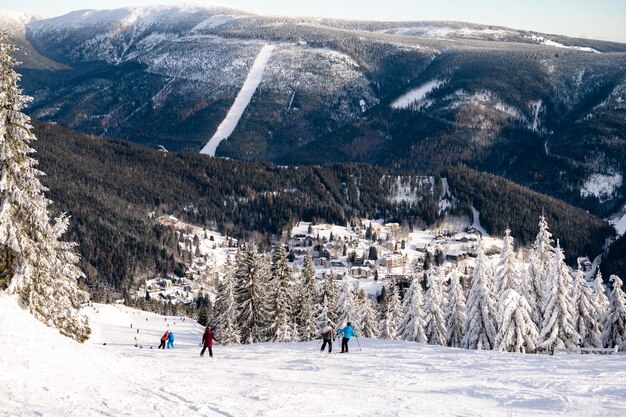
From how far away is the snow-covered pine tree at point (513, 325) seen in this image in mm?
49281

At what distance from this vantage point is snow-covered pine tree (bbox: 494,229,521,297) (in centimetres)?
5400

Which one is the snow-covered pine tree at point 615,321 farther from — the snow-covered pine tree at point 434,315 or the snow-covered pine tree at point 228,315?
the snow-covered pine tree at point 228,315

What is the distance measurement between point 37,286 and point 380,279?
144 m

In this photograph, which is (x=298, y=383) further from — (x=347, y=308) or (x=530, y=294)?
(x=347, y=308)

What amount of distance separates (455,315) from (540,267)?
9142 millimetres

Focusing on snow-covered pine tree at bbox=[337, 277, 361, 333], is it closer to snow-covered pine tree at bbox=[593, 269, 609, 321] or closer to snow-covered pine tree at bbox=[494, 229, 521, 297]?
Result: snow-covered pine tree at bbox=[494, 229, 521, 297]

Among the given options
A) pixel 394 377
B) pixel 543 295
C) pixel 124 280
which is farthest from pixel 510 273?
pixel 124 280

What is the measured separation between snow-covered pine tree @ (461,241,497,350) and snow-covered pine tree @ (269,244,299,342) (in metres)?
18.4

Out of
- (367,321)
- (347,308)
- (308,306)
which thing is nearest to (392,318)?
(367,321)

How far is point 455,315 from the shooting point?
202 ft

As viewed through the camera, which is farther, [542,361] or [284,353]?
[284,353]

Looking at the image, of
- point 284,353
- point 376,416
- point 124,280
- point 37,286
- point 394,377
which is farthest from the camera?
point 124,280

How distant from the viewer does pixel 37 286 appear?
3456cm

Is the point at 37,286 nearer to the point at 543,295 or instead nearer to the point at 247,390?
the point at 247,390
